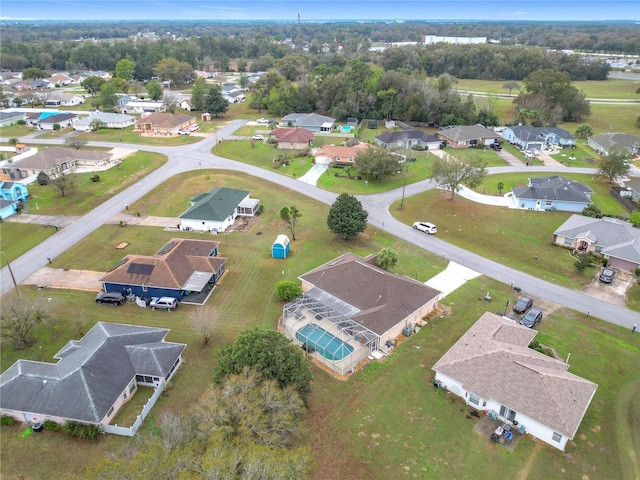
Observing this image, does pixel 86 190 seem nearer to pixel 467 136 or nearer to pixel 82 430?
pixel 82 430

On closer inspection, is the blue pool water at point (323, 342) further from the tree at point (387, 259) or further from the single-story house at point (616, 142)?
the single-story house at point (616, 142)

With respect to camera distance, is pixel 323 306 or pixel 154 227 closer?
pixel 323 306

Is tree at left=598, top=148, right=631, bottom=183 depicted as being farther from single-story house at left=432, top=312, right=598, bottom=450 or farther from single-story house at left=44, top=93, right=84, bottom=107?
single-story house at left=44, top=93, right=84, bottom=107

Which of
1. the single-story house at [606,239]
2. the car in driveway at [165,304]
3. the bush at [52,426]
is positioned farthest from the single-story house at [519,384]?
the bush at [52,426]

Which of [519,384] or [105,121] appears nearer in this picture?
[519,384]

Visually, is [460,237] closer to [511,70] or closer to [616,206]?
[616,206]

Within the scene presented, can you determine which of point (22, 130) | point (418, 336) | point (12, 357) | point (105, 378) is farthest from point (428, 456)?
point (22, 130)

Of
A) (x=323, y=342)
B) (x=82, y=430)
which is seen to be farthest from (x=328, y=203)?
(x=82, y=430)
